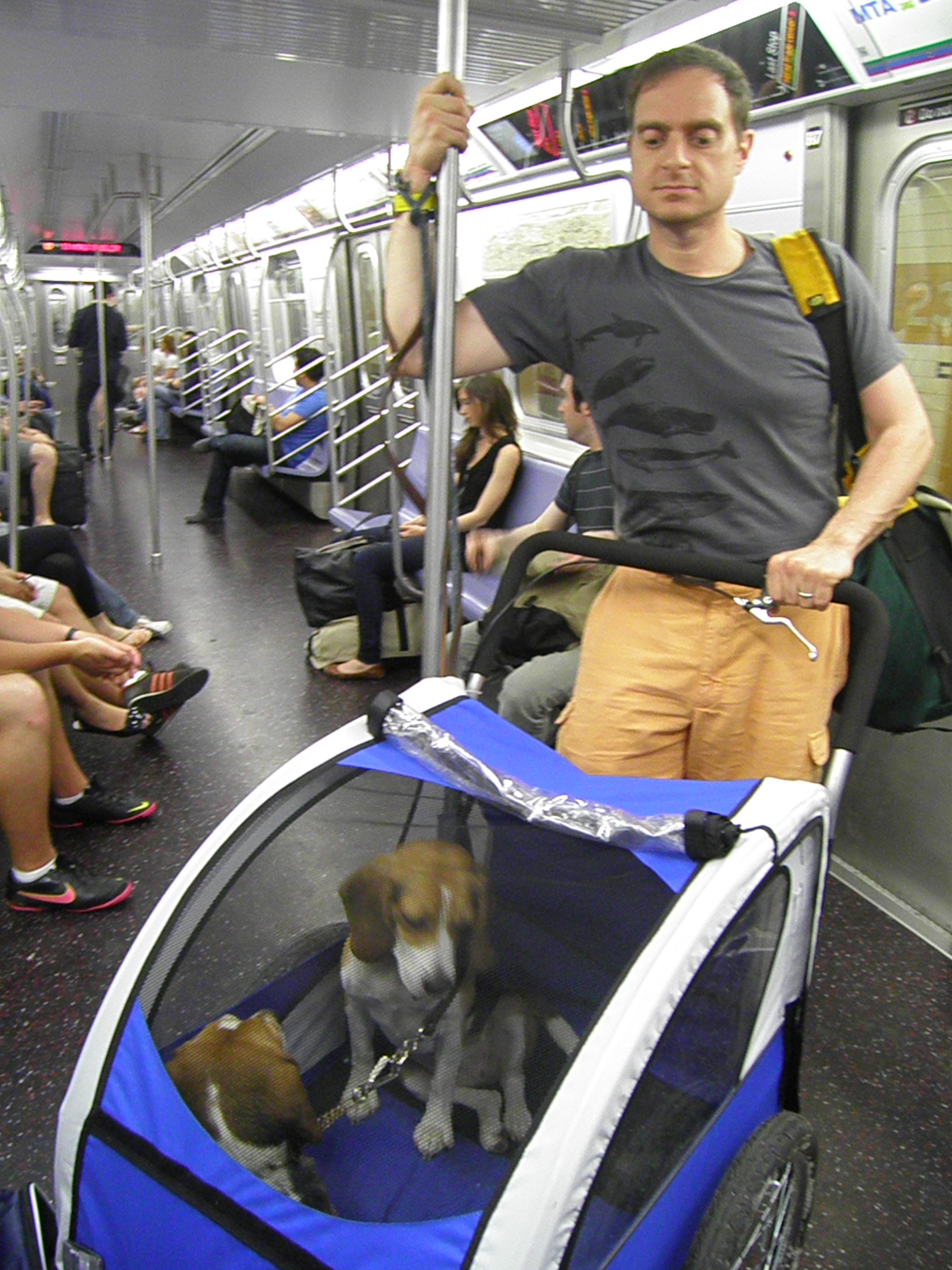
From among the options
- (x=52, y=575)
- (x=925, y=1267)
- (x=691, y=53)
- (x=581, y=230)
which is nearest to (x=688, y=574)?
(x=691, y=53)

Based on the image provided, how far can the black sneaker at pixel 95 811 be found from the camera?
142 inches

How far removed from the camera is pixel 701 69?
176 cm

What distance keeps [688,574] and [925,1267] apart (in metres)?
1.32

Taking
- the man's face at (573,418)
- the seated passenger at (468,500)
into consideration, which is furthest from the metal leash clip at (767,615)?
the seated passenger at (468,500)

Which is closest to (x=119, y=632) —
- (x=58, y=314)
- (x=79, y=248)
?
(x=79, y=248)

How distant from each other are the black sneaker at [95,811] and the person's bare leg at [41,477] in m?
2.68

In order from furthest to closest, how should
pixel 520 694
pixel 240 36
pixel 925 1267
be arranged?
pixel 520 694, pixel 240 36, pixel 925 1267

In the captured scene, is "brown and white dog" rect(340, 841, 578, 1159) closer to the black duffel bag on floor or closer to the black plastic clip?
the black plastic clip

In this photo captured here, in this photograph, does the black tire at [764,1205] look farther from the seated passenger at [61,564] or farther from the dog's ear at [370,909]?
the seated passenger at [61,564]

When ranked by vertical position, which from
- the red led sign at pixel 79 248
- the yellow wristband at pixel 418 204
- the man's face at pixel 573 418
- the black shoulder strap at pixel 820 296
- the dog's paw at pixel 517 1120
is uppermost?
the red led sign at pixel 79 248

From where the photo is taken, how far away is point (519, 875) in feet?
4.64

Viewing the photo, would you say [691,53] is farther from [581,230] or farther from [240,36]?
[581,230]

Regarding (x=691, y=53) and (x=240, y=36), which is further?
(x=240, y=36)

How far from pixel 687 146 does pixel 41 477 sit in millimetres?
5055
